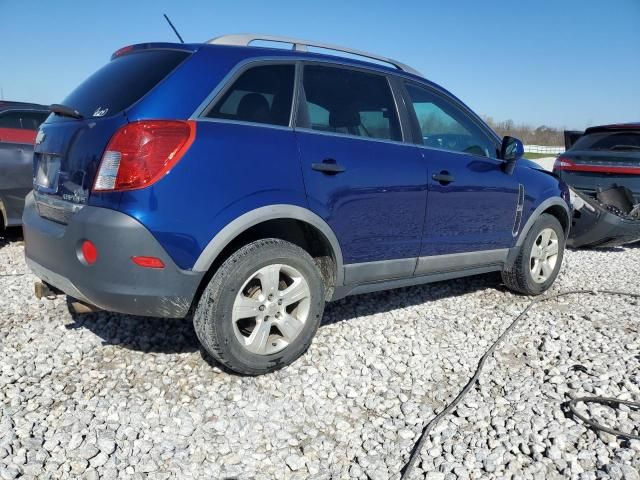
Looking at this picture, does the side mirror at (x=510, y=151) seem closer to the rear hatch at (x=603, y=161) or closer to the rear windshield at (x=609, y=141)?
the rear hatch at (x=603, y=161)

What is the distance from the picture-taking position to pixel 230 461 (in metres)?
2.34

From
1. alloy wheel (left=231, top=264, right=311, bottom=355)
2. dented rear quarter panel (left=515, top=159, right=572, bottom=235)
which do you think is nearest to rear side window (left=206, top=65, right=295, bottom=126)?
alloy wheel (left=231, top=264, right=311, bottom=355)

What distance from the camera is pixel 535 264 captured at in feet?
16.0

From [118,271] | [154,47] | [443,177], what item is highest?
[154,47]

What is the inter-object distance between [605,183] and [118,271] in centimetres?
695

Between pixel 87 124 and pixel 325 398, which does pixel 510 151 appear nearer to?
pixel 325 398

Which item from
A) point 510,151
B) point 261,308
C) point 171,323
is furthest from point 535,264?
point 171,323

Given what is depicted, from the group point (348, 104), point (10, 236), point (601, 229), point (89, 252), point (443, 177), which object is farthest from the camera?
point (10, 236)

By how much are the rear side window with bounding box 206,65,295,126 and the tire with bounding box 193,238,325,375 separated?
71 cm

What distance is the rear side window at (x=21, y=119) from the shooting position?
21.1 ft

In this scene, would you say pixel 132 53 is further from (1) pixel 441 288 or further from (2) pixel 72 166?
(1) pixel 441 288

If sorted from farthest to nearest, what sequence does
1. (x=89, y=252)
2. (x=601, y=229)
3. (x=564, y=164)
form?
(x=564, y=164), (x=601, y=229), (x=89, y=252)

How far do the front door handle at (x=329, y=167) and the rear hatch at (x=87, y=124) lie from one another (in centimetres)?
94

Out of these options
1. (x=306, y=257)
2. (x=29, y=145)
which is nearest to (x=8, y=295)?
(x=29, y=145)
